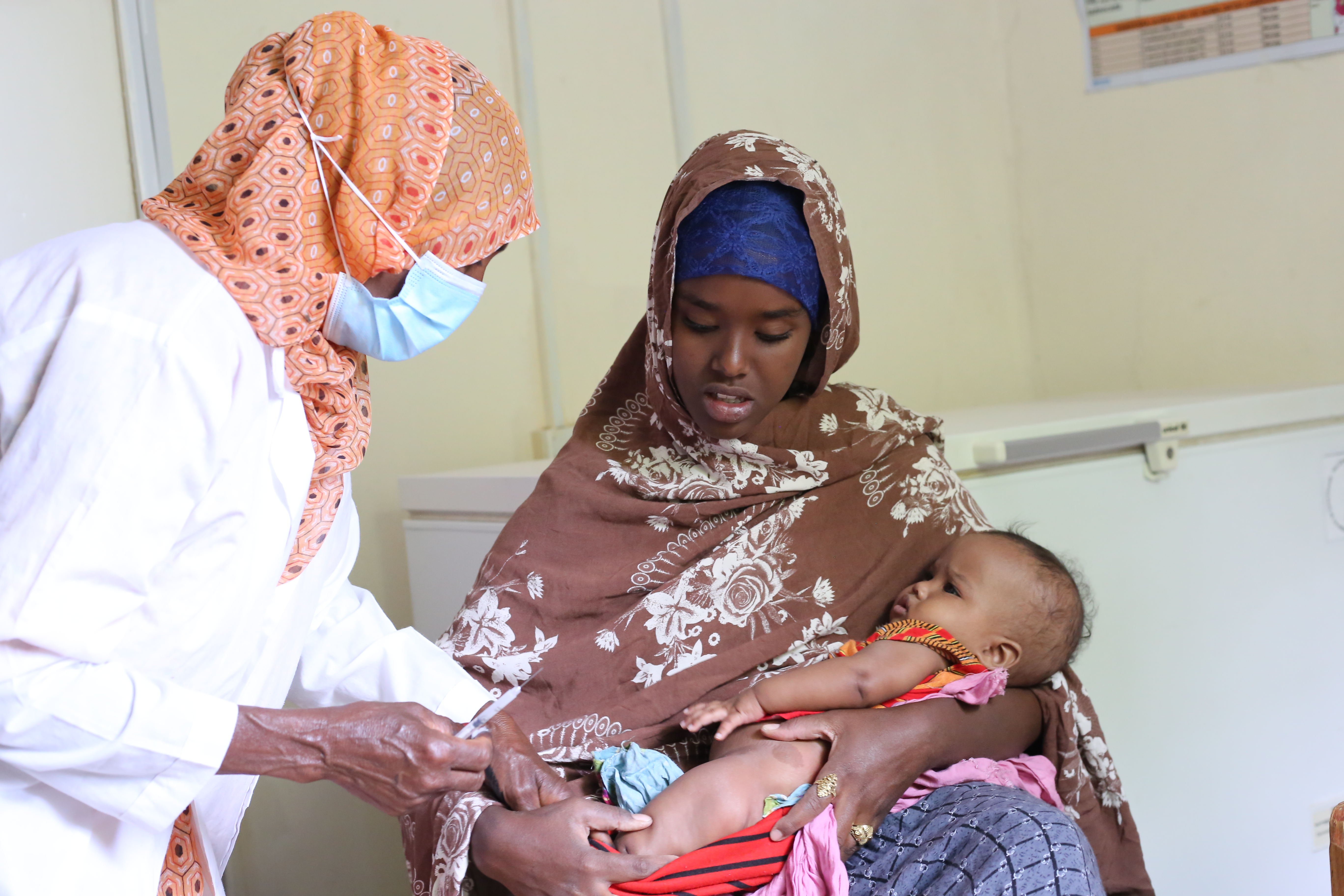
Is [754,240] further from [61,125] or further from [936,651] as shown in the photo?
[61,125]

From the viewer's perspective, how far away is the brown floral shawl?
5.45 ft

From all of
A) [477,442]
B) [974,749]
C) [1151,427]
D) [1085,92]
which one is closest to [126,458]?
[974,749]

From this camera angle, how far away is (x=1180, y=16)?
3.22m

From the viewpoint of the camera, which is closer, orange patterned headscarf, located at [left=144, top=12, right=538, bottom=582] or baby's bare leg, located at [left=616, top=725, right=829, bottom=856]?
orange patterned headscarf, located at [left=144, top=12, right=538, bottom=582]

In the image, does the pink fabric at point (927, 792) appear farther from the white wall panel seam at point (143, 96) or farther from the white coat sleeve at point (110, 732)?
the white wall panel seam at point (143, 96)

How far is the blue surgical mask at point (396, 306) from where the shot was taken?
3.78 ft

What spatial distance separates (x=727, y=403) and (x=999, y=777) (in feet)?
→ 2.24

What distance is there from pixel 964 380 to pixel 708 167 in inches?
89.8

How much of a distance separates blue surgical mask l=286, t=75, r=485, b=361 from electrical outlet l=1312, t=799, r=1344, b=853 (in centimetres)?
213

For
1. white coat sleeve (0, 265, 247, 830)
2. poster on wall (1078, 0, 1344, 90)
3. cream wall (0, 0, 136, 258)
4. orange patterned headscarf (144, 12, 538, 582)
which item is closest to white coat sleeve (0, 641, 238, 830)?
white coat sleeve (0, 265, 247, 830)

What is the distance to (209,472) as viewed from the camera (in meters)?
1.04

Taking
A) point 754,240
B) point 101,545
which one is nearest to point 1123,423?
point 754,240

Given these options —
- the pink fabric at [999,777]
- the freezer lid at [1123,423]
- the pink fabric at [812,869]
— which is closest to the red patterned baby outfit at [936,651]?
the pink fabric at [999,777]

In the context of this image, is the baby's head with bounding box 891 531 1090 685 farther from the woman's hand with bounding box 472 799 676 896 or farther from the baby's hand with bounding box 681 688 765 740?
the woman's hand with bounding box 472 799 676 896
